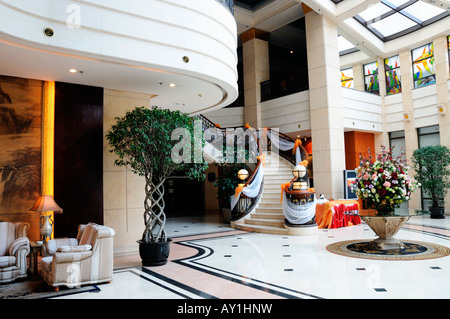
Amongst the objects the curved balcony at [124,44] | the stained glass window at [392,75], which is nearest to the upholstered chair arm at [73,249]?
the curved balcony at [124,44]

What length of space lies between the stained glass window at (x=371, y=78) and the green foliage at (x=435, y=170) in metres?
3.99

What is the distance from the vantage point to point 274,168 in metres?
12.4

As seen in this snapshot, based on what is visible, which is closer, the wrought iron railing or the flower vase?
the flower vase

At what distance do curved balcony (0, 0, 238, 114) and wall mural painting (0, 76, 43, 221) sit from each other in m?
0.33

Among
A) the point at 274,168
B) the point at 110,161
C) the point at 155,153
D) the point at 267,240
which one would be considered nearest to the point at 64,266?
the point at 155,153

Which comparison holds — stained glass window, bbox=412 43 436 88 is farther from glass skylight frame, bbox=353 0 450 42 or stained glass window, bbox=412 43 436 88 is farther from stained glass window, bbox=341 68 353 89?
stained glass window, bbox=341 68 353 89

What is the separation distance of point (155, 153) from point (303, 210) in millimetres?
4403

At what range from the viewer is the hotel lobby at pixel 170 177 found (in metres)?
4.63

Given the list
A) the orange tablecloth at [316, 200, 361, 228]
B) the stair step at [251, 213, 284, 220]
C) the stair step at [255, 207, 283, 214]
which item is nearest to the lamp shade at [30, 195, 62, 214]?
the stair step at [251, 213, 284, 220]

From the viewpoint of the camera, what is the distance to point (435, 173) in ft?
37.2

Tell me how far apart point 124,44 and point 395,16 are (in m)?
11.3

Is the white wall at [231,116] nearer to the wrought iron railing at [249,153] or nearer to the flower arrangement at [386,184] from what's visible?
the wrought iron railing at [249,153]

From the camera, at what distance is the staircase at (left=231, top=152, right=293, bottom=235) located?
30.6 ft
